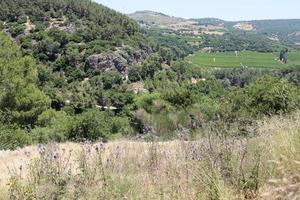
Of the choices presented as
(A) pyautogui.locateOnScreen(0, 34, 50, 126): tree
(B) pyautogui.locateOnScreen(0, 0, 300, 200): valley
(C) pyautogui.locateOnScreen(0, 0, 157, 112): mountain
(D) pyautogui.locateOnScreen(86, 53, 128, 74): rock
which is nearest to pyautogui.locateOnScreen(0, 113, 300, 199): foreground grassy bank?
(B) pyautogui.locateOnScreen(0, 0, 300, 200): valley

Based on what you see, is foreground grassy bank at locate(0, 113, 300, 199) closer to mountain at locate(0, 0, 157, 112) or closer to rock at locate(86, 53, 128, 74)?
mountain at locate(0, 0, 157, 112)

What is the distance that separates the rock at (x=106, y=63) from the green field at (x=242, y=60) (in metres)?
53.7

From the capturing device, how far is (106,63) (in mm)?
101125

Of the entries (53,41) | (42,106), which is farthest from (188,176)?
(53,41)

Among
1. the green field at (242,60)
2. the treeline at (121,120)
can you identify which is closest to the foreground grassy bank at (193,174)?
the treeline at (121,120)

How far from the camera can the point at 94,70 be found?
97875 mm

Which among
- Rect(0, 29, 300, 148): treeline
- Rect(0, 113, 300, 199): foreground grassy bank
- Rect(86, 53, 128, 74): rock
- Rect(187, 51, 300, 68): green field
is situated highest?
Rect(0, 113, 300, 199): foreground grassy bank

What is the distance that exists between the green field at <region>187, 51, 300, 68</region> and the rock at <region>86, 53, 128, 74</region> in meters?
53.7

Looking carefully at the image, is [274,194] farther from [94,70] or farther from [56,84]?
[94,70]

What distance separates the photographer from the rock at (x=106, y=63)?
98.2m

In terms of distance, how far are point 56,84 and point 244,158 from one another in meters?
81.7

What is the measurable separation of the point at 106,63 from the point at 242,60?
78128mm

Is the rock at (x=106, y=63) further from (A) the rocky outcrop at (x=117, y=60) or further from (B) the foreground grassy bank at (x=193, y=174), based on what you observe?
(B) the foreground grassy bank at (x=193, y=174)

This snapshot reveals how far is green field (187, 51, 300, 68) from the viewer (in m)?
154
